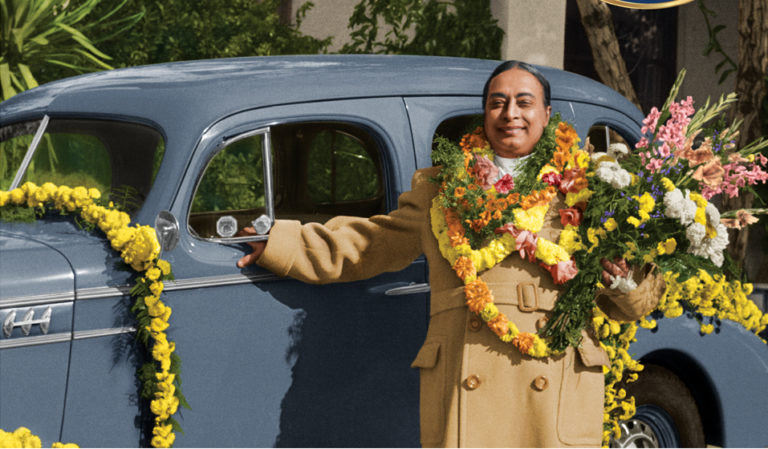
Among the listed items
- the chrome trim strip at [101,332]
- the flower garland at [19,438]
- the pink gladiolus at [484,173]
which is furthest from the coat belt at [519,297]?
the flower garland at [19,438]

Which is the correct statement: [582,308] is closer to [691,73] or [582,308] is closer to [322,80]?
[322,80]

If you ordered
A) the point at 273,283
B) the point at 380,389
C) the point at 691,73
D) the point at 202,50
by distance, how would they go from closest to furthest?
the point at 273,283, the point at 380,389, the point at 202,50, the point at 691,73

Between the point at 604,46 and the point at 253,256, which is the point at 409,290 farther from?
the point at 604,46

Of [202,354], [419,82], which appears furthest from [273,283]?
[419,82]

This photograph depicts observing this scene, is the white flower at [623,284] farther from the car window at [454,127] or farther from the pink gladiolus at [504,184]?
the car window at [454,127]

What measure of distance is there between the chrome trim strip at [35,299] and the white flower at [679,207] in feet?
6.27

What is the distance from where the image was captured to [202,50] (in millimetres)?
8555

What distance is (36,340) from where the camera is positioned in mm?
3137

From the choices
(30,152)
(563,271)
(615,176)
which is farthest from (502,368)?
(30,152)

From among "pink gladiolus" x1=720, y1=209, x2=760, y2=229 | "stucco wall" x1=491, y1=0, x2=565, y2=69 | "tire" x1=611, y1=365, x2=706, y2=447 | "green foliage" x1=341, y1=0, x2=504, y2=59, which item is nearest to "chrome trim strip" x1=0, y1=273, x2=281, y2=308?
"pink gladiolus" x1=720, y1=209, x2=760, y2=229

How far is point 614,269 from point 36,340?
183 cm

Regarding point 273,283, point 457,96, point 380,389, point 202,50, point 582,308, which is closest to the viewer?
point 582,308

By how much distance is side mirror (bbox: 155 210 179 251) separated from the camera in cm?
340

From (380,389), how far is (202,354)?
755 millimetres
